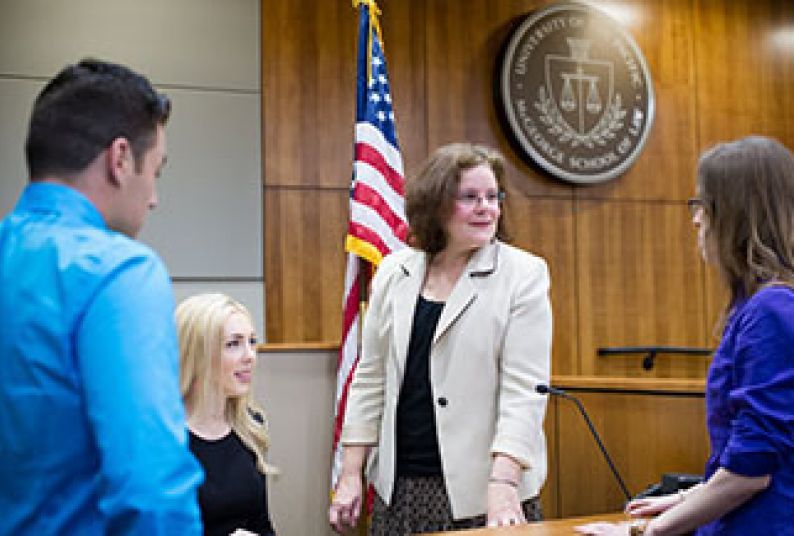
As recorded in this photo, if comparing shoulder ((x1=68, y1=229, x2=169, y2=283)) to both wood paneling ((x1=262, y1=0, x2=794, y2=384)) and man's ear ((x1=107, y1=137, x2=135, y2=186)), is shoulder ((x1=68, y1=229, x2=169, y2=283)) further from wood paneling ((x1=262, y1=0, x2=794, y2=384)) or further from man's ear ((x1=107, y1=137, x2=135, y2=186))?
wood paneling ((x1=262, y1=0, x2=794, y2=384))

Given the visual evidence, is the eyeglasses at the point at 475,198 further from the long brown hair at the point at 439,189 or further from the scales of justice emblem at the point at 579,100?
the scales of justice emblem at the point at 579,100

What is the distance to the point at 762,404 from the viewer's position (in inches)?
60.6

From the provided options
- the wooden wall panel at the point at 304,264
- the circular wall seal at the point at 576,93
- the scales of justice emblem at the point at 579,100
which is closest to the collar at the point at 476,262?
the wooden wall panel at the point at 304,264

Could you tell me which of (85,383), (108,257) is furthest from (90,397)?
(108,257)

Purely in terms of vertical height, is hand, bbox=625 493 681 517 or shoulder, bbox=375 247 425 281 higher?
shoulder, bbox=375 247 425 281

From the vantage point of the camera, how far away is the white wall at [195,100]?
4.27m

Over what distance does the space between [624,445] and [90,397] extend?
255 centimetres

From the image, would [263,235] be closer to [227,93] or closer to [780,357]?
[227,93]

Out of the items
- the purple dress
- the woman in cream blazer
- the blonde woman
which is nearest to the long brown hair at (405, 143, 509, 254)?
the woman in cream blazer

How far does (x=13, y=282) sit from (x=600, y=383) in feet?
8.51

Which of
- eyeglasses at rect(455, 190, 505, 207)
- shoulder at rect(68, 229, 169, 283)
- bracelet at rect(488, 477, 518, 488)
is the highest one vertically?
eyeglasses at rect(455, 190, 505, 207)

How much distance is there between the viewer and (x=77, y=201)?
1206 millimetres

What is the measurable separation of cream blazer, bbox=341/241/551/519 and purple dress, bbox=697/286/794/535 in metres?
0.72

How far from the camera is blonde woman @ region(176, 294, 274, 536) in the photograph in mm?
2444
